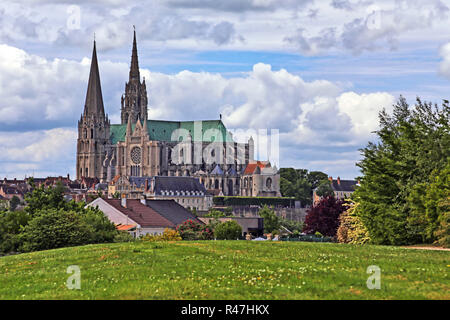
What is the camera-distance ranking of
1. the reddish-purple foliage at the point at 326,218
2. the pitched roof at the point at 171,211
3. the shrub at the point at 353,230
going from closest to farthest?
the shrub at the point at 353,230 → the reddish-purple foliage at the point at 326,218 → the pitched roof at the point at 171,211

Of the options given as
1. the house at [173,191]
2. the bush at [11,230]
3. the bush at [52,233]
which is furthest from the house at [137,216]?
the house at [173,191]

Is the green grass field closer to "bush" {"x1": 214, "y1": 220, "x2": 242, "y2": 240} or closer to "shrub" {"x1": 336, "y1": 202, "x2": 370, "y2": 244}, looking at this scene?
"shrub" {"x1": 336, "y1": 202, "x2": 370, "y2": 244}

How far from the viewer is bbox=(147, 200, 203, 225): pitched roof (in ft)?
282

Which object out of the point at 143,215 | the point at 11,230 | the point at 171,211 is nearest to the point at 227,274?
the point at 11,230

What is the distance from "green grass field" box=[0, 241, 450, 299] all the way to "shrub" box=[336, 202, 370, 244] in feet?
80.4

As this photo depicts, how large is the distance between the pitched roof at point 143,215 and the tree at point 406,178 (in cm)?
3290

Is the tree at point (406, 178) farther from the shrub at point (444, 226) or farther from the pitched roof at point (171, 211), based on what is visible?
the pitched roof at point (171, 211)

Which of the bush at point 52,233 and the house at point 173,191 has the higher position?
the house at point 173,191

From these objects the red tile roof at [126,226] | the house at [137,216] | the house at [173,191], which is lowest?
the red tile roof at [126,226]

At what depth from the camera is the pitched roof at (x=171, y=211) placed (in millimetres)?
85875

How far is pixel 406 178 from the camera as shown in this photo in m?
46.2

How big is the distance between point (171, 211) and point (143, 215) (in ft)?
27.8
